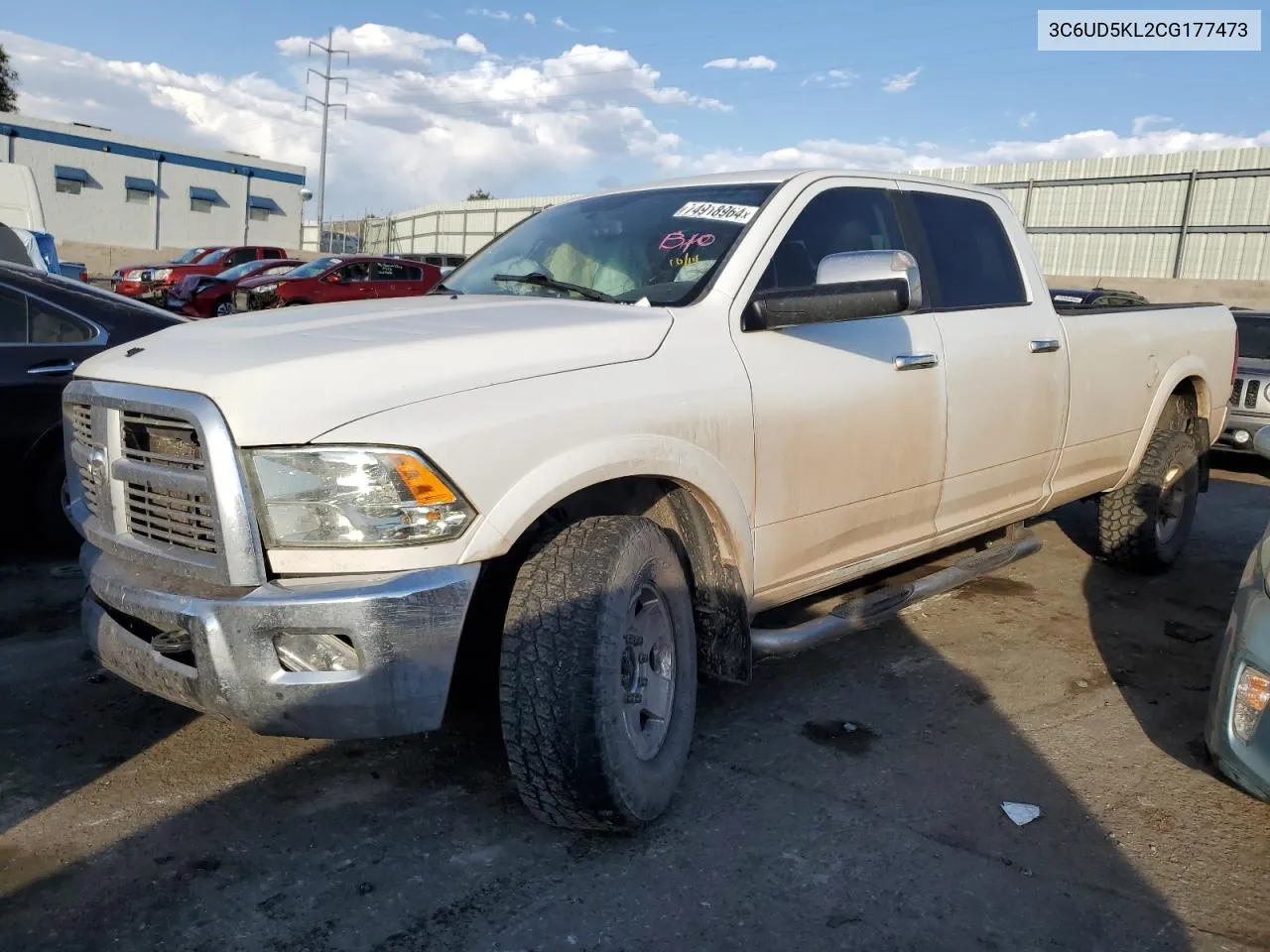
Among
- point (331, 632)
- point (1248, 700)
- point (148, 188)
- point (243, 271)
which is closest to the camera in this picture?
point (331, 632)

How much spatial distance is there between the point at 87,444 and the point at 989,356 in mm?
3239

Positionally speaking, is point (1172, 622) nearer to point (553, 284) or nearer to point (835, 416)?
point (835, 416)

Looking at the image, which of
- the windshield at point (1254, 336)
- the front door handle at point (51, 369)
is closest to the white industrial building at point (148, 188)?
the front door handle at point (51, 369)

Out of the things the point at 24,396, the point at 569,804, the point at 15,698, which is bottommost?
the point at 15,698

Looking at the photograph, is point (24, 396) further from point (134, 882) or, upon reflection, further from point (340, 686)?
point (340, 686)

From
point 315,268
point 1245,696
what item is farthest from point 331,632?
point 315,268

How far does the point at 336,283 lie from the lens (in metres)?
19.2

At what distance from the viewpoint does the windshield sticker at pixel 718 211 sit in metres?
3.56

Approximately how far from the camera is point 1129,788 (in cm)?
332

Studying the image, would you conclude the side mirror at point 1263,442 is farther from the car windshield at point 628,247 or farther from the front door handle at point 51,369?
the front door handle at point 51,369

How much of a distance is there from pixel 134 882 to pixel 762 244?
258 cm

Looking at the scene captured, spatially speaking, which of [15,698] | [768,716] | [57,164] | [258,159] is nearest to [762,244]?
[768,716]

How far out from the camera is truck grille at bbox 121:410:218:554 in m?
2.56

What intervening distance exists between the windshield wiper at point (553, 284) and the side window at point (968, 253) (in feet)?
4.88
